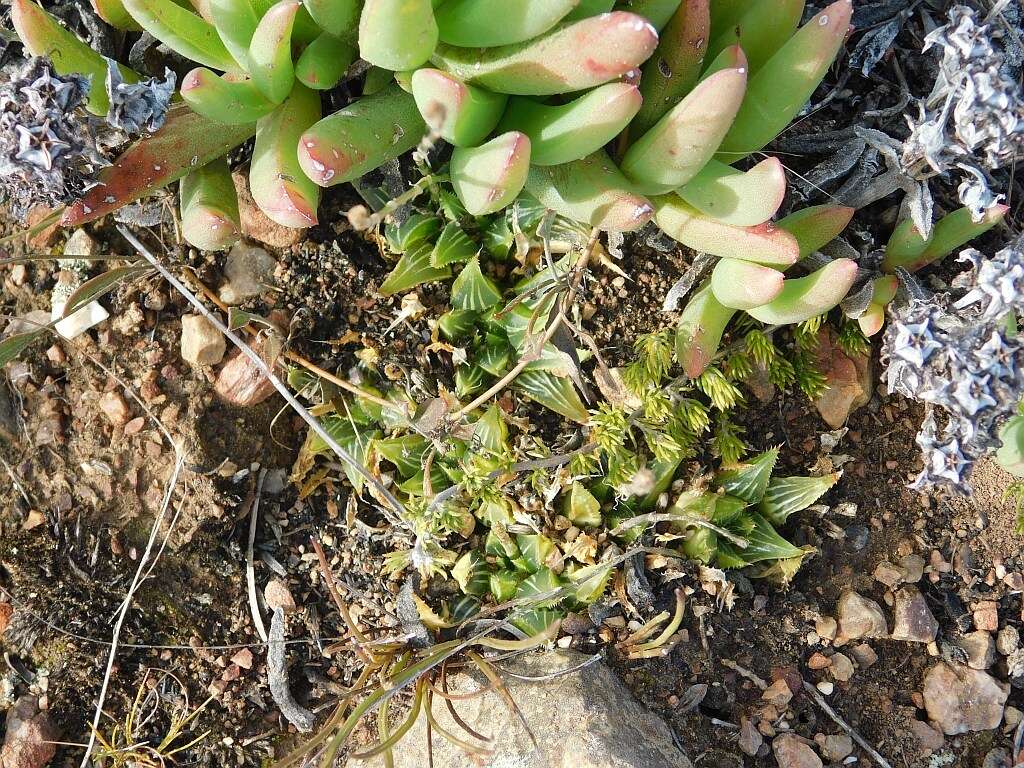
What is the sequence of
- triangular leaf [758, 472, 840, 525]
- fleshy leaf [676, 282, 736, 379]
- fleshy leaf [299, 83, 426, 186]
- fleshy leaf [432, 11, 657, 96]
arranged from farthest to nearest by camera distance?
1. triangular leaf [758, 472, 840, 525]
2. fleshy leaf [676, 282, 736, 379]
3. fleshy leaf [299, 83, 426, 186]
4. fleshy leaf [432, 11, 657, 96]

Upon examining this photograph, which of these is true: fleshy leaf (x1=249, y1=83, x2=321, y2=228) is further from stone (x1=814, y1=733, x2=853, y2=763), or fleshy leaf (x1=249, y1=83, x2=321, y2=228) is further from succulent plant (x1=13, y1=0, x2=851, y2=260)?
stone (x1=814, y1=733, x2=853, y2=763)

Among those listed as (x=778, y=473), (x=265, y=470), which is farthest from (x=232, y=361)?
(x=778, y=473)

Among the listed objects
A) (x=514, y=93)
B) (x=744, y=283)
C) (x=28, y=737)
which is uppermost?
(x=514, y=93)

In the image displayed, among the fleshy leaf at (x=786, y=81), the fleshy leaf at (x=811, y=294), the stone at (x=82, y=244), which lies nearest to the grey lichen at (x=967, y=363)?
the fleshy leaf at (x=811, y=294)

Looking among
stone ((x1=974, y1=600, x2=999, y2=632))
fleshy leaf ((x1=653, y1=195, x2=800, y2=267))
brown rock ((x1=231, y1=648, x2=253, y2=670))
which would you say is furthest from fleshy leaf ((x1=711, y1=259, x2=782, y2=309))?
brown rock ((x1=231, y1=648, x2=253, y2=670))

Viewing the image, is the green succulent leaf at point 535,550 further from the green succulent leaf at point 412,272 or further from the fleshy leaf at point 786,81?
the fleshy leaf at point 786,81

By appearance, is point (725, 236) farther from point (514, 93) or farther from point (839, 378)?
point (839, 378)

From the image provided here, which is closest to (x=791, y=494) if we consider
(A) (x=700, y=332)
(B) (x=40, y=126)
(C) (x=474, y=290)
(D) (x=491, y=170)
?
(A) (x=700, y=332)
